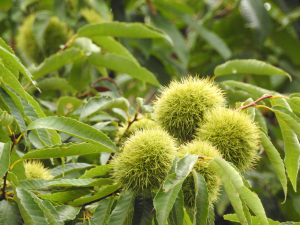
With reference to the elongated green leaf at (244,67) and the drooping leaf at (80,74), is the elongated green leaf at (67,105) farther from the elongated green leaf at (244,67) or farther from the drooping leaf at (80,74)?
the elongated green leaf at (244,67)

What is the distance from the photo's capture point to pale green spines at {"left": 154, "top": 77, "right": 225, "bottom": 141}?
1.22 meters

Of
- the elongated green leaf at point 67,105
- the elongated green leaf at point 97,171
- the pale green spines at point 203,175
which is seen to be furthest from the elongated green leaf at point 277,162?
the elongated green leaf at point 67,105

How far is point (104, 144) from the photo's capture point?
3.35ft

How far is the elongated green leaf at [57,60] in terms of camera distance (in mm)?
1694

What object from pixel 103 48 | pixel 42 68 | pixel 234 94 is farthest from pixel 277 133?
pixel 42 68

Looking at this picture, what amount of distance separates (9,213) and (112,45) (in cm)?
112

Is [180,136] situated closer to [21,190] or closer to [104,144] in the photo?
[104,144]

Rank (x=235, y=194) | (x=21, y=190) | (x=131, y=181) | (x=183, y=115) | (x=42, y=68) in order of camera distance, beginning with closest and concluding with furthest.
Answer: (x=235, y=194)
(x=21, y=190)
(x=131, y=181)
(x=183, y=115)
(x=42, y=68)

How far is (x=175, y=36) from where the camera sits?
7.67ft

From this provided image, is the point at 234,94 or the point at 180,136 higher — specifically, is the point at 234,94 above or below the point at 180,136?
above

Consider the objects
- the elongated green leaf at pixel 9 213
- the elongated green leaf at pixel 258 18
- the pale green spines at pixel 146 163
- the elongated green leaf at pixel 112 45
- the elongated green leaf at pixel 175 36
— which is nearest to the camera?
the elongated green leaf at pixel 9 213

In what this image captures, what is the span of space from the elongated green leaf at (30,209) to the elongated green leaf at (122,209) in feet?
0.66

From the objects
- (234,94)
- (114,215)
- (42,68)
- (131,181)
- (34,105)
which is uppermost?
(42,68)

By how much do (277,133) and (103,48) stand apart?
1.53m
